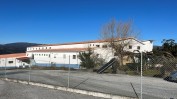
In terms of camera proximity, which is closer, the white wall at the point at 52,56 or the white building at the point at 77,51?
the white building at the point at 77,51

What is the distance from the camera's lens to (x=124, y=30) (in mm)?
42219

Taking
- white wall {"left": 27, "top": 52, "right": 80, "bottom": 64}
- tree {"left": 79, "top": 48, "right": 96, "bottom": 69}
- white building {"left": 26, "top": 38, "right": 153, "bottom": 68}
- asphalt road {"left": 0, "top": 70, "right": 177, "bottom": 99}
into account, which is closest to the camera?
asphalt road {"left": 0, "top": 70, "right": 177, "bottom": 99}

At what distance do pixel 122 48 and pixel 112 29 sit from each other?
12.0 ft

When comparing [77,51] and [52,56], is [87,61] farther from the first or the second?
[52,56]

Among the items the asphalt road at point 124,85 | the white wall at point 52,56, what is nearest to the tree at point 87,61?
the asphalt road at point 124,85

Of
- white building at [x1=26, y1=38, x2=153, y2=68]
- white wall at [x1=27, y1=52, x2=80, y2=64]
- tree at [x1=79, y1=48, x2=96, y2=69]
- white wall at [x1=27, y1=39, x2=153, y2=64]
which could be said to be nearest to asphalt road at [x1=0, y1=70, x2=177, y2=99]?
tree at [x1=79, y1=48, x2=96, y2=69]

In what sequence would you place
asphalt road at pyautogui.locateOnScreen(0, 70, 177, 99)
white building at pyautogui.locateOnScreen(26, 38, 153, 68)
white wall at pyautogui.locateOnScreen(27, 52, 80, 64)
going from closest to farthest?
asphalt road at pyautogui.locateOnScreen(0, 70, 177, 99) → white building at pyautogui.locateOnScreen(26, 38, 153, 68) → white wall at pyautogui.locateOnScreen(27, 52, 80, 64)

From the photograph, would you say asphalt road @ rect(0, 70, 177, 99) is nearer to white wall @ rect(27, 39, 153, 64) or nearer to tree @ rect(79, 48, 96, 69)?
tree @ rect(79, 48, 96, 69)

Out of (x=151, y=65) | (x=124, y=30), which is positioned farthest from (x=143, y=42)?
(x=151, y=65)

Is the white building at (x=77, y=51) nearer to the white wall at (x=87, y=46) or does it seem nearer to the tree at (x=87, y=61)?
the white wall at (x=87, y=46)

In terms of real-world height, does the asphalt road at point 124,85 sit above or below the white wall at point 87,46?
below

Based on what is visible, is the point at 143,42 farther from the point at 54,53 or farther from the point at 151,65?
the point at 151,65

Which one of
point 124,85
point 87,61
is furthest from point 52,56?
point 124,85

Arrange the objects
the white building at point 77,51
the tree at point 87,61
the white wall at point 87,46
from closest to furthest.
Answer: the tree at point 87,61, the white building at point 77,51, the white wall at point 87,46
